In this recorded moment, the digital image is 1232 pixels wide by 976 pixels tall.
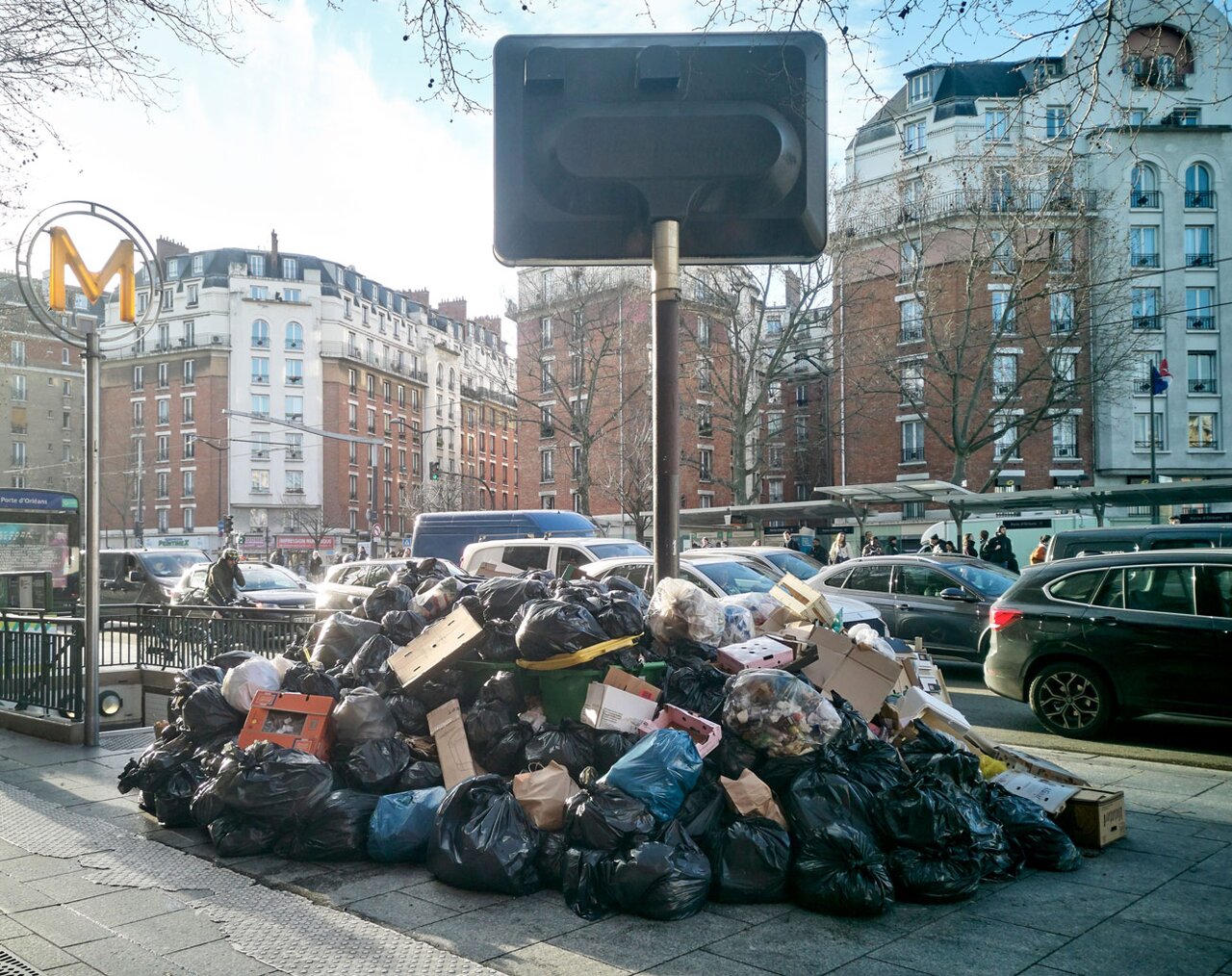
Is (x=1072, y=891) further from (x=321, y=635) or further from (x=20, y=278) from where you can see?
(x=20, y=278)

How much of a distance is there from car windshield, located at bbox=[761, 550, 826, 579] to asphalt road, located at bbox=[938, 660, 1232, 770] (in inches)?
134

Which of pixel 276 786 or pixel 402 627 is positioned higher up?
pixel 402 627

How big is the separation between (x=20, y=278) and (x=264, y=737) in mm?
4448

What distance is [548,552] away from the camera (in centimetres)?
1351

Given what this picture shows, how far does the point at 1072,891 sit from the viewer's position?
4578 millimetres

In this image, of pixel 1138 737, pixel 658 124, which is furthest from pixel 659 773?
pixel 1138 737

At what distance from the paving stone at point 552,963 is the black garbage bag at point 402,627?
2.93 metres

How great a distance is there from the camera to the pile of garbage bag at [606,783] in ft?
14.4

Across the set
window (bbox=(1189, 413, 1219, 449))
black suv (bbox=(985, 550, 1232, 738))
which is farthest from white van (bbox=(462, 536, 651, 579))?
window (bbox=(1189, 413, 1219, 449))

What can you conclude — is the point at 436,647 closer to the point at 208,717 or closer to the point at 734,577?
the point at 208,717

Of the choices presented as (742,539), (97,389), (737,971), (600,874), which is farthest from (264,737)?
(742,539)

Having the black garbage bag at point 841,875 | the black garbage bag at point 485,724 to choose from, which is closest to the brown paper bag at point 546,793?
the black garbage bag at point 485,724

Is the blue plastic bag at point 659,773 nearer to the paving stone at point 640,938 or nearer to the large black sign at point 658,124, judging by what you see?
the paving stone at point 640,938

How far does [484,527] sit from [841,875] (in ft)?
48.4
